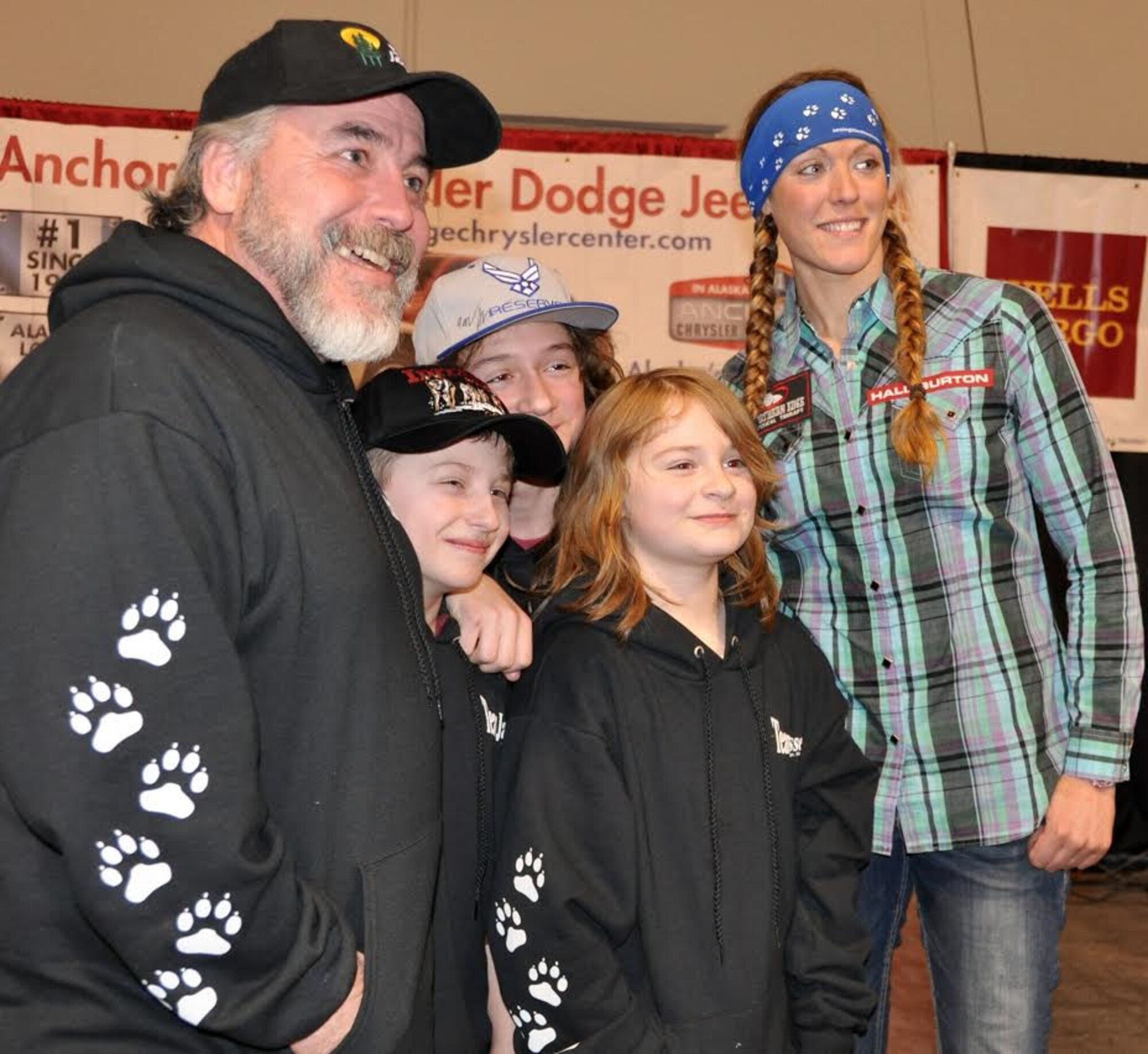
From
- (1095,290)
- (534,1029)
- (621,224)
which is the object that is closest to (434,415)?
(534,1029)

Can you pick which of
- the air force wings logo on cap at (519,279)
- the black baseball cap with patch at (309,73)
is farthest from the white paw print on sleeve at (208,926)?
the air force wings logo on cap at (519,279)

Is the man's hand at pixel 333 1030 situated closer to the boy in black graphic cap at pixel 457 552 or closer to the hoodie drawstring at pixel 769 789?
the boy in black graphic cap at pixel 457 552

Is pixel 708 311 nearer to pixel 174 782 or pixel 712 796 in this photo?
pixel 712 796

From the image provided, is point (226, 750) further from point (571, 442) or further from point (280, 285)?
point (571, 442)

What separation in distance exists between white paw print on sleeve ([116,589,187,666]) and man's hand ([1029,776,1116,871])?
1.49 meters

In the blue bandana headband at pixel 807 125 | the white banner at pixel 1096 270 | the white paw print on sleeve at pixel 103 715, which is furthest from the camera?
the white banner at pixel 1096 270

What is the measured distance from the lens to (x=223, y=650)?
1226 millimetres

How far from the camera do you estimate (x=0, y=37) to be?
579cm

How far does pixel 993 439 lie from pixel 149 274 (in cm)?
137

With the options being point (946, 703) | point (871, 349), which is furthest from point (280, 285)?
point (946, 703)

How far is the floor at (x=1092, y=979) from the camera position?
3994 mm

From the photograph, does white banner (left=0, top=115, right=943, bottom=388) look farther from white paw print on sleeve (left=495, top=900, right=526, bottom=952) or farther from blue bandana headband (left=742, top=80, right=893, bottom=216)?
white paw print on sleeve (left=495, top=900, right=526, bottom=952)

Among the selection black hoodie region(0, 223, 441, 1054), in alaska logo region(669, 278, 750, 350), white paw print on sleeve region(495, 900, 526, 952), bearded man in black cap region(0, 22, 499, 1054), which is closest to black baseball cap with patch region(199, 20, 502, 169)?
bearded man in black cap region(0, 22, 499, 1054)

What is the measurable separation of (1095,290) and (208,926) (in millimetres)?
5219
